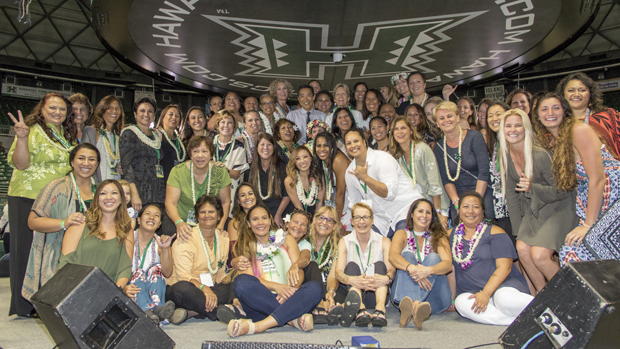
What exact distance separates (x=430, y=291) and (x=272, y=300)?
4.24ft

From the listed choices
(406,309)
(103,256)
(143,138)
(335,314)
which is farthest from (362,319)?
(143,138)

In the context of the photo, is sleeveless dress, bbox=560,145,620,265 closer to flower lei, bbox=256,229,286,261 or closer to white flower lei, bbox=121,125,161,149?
flower lei, bbox=256,229,286,261

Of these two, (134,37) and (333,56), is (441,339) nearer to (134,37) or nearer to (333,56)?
(333,56)

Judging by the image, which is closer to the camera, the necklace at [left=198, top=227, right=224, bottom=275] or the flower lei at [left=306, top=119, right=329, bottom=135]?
the necklace at [left=198, top=227, right=224, bottom=275]

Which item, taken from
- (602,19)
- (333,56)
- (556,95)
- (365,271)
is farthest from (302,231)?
(602,19)

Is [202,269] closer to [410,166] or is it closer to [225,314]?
[225,314]

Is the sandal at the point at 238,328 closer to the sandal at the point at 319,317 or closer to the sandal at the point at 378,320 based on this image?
the sandal at the point at 319,317

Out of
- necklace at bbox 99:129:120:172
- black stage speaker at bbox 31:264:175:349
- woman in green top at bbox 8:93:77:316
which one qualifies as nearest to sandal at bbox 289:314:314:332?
black stage speaker at bbox 31:264:175:349

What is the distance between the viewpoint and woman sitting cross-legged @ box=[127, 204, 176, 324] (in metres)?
3.45

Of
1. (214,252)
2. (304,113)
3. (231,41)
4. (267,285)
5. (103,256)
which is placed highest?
(231,41)

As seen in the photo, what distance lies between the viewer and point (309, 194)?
464cm

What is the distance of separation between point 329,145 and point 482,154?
158cm

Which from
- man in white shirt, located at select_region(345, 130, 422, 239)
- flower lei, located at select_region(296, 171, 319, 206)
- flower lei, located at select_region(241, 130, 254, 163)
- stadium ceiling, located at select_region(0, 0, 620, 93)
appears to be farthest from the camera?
stadium ceiling, located at select_region(0, 0, 620, 93)

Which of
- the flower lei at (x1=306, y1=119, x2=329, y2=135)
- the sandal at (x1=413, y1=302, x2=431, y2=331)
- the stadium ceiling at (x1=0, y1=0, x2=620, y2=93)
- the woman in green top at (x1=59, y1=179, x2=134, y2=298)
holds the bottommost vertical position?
the sandal at (x1=413, y1=302, x2=431, y2=331)
